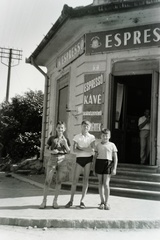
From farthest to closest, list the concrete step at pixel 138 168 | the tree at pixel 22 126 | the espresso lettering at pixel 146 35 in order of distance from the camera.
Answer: the tree at pixel 22 126 < the espresso lettering at pixel 146 35 < the concrete step at pixel 138 168

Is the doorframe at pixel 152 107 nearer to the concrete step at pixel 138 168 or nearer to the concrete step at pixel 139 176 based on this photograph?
the concrete step at pixel 138 168

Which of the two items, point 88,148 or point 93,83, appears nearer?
point 88,148

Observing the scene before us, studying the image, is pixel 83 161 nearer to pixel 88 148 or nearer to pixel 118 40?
pixel 88 148

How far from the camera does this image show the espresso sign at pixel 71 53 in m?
9.27

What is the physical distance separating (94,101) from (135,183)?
261 cm

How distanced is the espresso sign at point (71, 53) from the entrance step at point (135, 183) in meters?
3.69

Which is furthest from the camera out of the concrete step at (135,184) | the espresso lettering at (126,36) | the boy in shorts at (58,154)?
the espresso lettering at (126,36)

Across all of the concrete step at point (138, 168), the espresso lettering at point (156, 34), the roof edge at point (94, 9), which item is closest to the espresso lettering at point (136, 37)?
the espresso lettering at point (156, 34)

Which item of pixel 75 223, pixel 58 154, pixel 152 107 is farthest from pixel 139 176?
pixel 75 223

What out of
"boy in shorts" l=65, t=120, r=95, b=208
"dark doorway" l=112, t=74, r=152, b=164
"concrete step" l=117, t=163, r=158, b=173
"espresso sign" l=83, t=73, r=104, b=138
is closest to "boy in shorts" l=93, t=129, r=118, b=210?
"boy in shorts" l=65, t=120, r=95, b=208

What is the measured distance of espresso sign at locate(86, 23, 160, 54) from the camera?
7.95 metres

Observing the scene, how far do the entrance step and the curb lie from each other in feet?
6.61

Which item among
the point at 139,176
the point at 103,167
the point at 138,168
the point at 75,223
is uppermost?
the point at 103,167

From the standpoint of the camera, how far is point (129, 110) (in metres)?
11.9
